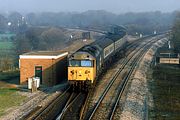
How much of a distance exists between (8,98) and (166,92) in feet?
40.2

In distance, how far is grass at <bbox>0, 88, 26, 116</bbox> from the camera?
78.5ft

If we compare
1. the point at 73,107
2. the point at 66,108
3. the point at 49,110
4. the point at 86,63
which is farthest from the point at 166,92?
the point at 49,110

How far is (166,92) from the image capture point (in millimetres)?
28875

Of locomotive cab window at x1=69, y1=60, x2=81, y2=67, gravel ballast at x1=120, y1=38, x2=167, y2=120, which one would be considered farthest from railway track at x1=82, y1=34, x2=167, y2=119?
locomotive cab window at x1=69, y1=60, x2=81, y2=67

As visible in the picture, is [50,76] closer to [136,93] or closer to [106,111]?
[136,93]

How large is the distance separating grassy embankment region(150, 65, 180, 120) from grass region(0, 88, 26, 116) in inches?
362

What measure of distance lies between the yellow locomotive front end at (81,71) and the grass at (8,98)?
3.91m

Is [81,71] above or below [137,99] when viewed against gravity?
above

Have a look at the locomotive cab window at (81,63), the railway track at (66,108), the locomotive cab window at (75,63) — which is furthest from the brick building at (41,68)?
the locomotive cab window at (81,63)

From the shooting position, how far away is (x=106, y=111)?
22156mm

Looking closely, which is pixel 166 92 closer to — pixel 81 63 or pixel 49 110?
pixel 81 63

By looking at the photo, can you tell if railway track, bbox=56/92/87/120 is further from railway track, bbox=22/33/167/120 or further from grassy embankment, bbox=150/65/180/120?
grassy embankment, bbox=150/65/180/120

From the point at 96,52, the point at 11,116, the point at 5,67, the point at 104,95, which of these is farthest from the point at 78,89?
the point at 5,67

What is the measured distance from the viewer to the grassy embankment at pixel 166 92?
22016mm
